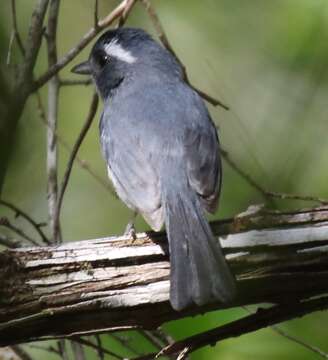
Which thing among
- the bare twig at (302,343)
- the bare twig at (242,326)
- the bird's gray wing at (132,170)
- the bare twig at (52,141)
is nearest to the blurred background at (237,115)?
the bare twig at (302,343)

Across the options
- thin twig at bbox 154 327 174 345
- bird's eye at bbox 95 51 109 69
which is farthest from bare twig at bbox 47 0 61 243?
thin twig at bbox 154 327 174 345

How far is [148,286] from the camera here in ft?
9.27

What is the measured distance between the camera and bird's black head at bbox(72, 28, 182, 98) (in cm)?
421

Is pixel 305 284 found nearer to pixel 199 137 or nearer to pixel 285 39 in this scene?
pixel 199 137

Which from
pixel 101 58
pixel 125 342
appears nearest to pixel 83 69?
pixel 101 58

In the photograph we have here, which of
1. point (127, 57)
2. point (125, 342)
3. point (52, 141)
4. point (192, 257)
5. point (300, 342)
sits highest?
point (127, 57)

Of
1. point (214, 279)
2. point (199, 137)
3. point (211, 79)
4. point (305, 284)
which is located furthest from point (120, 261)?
point (211, 79)

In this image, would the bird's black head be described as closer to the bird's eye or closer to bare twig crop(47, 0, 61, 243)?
the bird's eye

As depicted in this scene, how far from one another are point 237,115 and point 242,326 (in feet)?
7.33

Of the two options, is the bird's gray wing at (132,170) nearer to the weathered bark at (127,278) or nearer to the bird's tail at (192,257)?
the bird's tail at (192,257)

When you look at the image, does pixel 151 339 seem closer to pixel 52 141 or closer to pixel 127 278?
pixel 127 278

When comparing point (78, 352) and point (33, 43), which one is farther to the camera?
point (78, 352)

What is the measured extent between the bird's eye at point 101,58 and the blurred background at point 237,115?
44 cm

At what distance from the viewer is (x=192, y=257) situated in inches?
115
